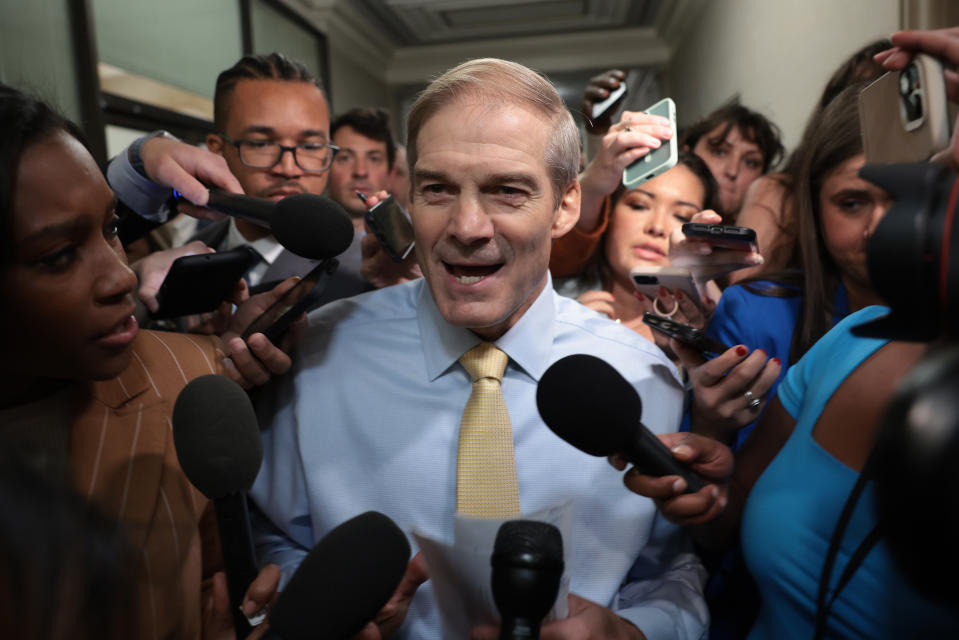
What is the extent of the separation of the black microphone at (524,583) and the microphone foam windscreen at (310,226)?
621mm

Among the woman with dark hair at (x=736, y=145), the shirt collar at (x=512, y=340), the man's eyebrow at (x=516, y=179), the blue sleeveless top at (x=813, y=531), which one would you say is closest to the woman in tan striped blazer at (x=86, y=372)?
Answer: the shirt collar at (x=512, y=340)

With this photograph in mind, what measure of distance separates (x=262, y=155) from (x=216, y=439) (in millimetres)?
961

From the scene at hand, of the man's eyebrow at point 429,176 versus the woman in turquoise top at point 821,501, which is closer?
the woman in turquoise top at point 821,501

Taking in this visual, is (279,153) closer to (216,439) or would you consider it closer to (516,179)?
(516,179)

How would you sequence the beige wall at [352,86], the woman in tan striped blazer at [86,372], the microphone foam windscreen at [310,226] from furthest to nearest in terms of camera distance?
the beige wall at [352,86] < the microphone foam windscreen at [310,226] < the woman in tan striped blazer at [86,372]

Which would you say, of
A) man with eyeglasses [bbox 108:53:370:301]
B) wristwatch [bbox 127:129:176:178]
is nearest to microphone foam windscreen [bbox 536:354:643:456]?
man with eyeglasses [bbox 108:53:370:301]

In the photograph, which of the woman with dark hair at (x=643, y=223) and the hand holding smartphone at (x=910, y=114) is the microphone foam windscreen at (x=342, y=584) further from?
the woman with dark hair at (x=643, y=223)

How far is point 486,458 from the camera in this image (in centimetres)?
113

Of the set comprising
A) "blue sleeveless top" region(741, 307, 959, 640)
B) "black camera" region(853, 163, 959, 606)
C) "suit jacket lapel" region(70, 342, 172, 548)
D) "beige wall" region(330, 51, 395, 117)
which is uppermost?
"beige wall" region(330, 51, 395, 117)

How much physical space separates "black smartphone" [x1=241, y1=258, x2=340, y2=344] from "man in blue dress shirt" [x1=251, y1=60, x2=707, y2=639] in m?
0.17

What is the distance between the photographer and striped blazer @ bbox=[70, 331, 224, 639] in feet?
2.85

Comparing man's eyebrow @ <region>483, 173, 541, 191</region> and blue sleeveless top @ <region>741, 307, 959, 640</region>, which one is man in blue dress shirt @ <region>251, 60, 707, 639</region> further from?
blue sleeveless top @ <region>741, 307, 959, 640</region>

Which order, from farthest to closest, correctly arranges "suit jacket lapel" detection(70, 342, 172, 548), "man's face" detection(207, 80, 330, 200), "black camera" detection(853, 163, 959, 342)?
"man's face" detection(207, 80, 330, 200) < "suit jacket lapel" detection(70, 342, 172, 548) < "black camera" detection(853, 163, 959, 342)

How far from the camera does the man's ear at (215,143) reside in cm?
154
